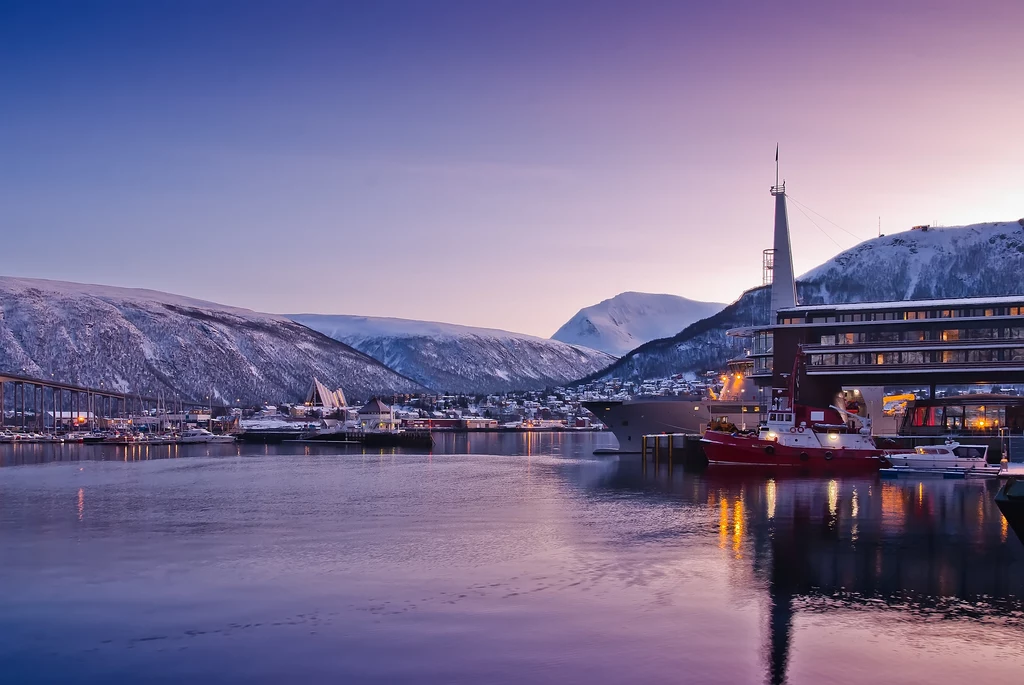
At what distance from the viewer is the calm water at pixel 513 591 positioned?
79.3ft

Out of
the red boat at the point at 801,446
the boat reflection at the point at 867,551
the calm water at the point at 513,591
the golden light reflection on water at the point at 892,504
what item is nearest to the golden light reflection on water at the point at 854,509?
the boat reflection at the point at 867,551

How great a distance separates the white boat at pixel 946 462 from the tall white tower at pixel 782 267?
3982 centimetres

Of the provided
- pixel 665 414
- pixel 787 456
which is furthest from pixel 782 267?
pixel 787 456

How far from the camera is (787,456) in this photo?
305 feet

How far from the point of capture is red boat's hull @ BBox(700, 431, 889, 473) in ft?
301

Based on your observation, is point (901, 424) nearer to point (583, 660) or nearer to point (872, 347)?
point (872, 347)

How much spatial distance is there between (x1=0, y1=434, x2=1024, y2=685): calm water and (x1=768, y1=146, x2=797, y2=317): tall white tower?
71.3 metres

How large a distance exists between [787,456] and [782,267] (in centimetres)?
4716

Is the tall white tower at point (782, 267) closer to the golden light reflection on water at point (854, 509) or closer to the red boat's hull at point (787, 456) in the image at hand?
the red boat's hull at point (787, 456)

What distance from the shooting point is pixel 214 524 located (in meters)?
50.8

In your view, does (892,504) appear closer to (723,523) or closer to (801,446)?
(723,523)

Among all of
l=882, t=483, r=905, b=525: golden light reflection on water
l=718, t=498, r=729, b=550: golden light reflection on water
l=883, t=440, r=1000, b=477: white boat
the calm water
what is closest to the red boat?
l=883, t=440, r=1000, b=477: white boat

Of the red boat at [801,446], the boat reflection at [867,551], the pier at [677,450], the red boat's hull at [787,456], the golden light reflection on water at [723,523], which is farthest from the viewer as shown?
the pier at [677,450]

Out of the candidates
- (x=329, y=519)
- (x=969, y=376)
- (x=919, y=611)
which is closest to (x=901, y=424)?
(x=969, y=376)
